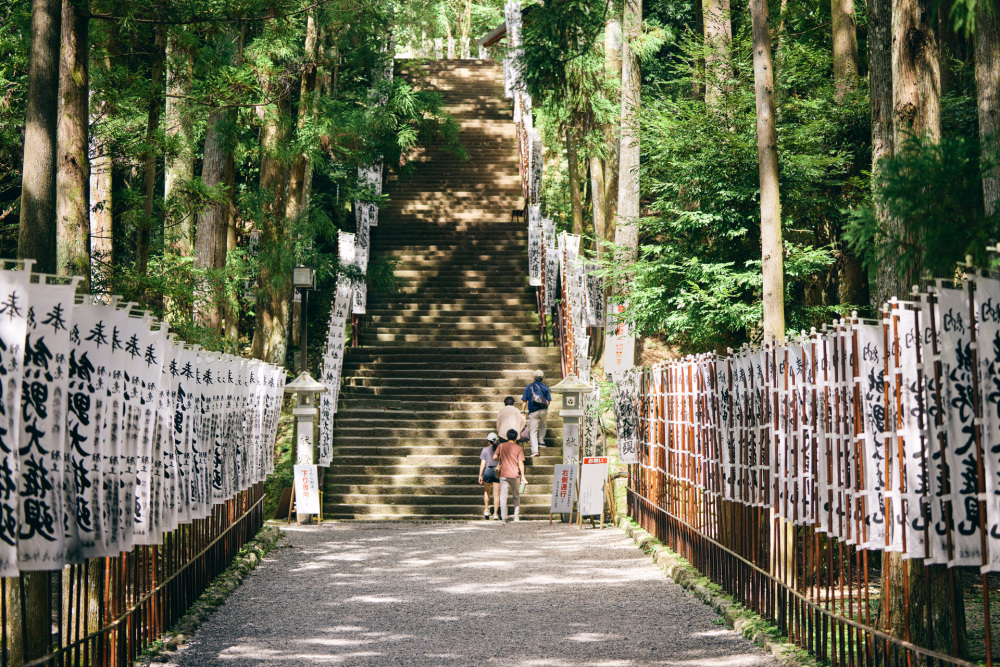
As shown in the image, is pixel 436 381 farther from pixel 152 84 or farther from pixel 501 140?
pixel 501 140

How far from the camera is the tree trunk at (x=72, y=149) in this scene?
7.05 meters

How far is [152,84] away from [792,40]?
12.4m

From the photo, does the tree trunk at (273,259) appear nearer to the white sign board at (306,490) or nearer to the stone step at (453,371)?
the white sign board at (306,490)

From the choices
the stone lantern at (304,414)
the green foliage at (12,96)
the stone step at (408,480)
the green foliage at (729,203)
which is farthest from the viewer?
the stone step at (408,480)

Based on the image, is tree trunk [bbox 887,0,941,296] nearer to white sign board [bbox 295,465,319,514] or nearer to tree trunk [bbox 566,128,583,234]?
white sign board [bbox 295,465,319,514]

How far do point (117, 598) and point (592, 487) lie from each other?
352 inches

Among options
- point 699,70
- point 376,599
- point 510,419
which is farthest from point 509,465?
point 699,70

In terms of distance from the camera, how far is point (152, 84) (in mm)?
9258

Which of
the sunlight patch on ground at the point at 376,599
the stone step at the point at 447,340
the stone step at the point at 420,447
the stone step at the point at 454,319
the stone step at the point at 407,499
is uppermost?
the stone step at the point at 454,319

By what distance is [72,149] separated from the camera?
23.4 ft

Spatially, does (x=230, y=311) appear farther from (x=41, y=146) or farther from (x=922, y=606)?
(x=922, y=606)

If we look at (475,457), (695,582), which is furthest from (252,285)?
(695,582)

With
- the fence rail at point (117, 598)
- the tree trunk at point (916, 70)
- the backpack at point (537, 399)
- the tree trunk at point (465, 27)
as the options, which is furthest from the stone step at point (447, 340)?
the tree trunk at point (465, 27)

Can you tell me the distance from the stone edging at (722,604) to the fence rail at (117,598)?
407cm
